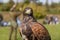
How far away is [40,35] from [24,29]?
0.27m

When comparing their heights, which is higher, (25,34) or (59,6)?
(25,34)

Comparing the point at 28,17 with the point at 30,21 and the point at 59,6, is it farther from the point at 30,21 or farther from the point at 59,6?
the point at 59,6

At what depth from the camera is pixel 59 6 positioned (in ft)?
138

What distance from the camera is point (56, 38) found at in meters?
8.96

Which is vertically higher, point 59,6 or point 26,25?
point 26,25

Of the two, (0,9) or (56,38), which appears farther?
(0,9)

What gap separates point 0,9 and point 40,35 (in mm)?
32019

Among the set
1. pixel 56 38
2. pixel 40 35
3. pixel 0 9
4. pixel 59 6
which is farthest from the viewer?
pixel 59 6

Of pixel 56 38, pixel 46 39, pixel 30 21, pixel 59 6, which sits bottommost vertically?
pixel 59 6

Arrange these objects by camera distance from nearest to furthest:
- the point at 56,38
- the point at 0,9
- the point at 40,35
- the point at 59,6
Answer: the point at 40,35 → the point at 56,38 → the point at 0,9 → the point at 59,6

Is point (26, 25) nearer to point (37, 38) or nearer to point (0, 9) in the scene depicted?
point (37, 38)

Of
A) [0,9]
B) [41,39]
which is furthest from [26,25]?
[0,9]

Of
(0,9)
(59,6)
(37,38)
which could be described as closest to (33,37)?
(37,38)

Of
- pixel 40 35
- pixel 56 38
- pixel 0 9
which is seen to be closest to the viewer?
pixel 40 35
